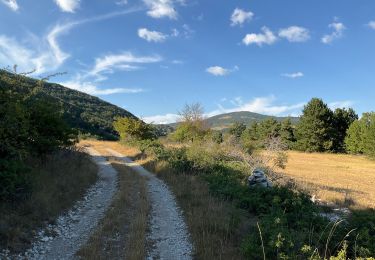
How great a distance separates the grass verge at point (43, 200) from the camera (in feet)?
25.0

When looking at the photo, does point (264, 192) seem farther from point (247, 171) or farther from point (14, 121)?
point (14, 121)

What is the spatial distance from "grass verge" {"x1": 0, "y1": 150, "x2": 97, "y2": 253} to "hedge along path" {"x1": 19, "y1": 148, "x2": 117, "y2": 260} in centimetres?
24

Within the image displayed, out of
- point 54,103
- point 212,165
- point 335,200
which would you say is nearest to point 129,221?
point 54,103

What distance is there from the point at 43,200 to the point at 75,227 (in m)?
1.43

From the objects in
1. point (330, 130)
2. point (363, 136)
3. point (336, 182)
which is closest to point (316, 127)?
point (330, 130)

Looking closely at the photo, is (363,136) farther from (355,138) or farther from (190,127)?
(190,127)

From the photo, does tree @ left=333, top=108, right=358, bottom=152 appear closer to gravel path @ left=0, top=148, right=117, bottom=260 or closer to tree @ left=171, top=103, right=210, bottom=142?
tree @ left=171, top=103, right=210, bottom=142

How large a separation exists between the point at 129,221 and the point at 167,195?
414 cm

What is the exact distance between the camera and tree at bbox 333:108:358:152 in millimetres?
71006

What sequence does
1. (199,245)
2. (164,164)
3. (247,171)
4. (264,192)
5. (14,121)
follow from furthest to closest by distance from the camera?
1. (164,164)
2. (247,171)
3. (264,192)
4. (14,121)
5. (199,245)

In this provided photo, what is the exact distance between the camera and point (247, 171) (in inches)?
734

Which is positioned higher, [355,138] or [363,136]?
[363,136]

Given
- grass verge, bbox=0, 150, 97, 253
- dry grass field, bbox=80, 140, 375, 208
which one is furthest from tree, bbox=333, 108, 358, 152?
grass verge, bbox=0, 150, 97, 253

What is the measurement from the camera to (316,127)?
68.3 m
